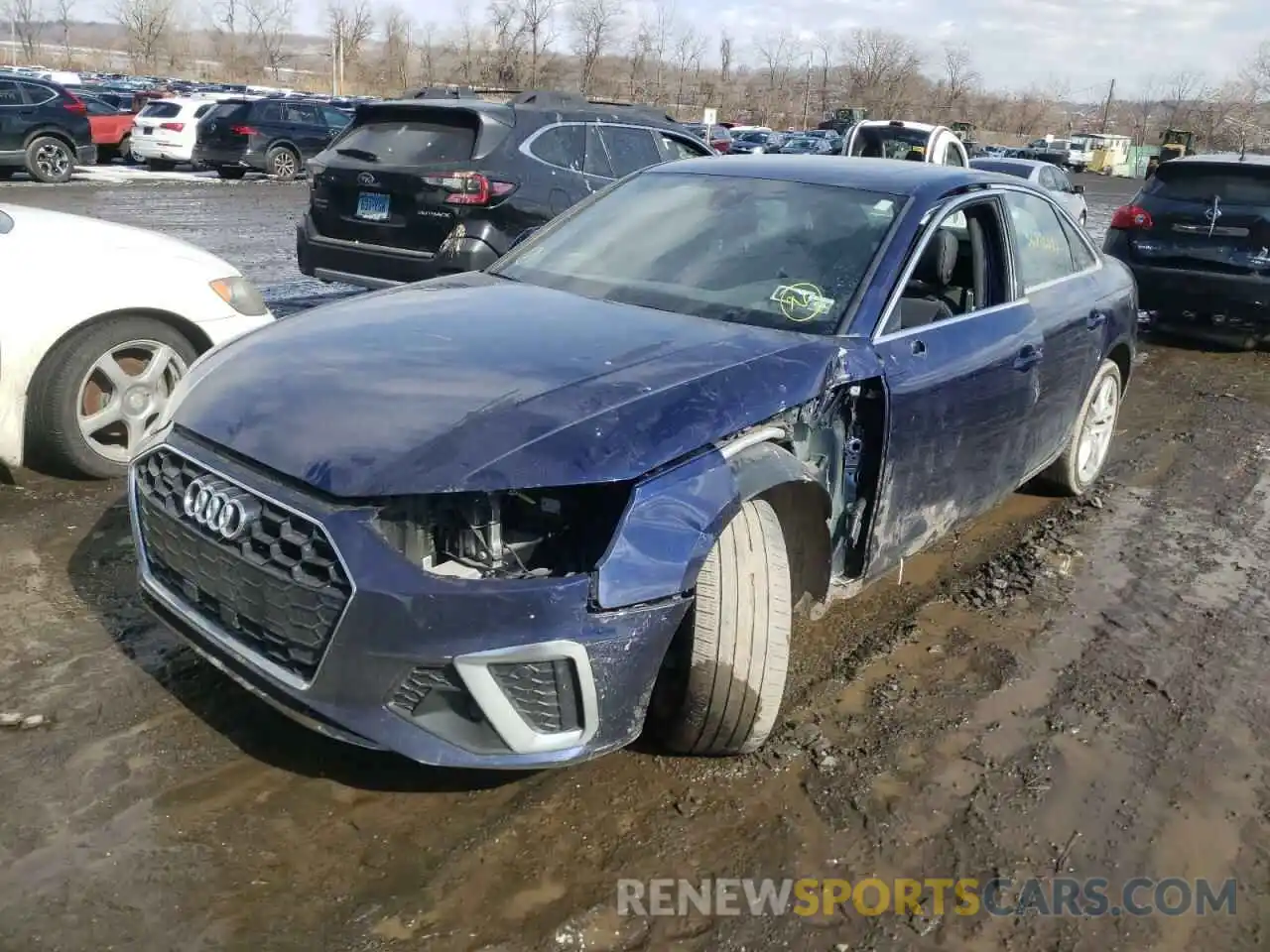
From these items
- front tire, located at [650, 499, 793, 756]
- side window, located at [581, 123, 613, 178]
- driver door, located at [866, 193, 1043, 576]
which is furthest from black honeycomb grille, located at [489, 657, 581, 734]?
side window, located at [581, 123, 613, 178]

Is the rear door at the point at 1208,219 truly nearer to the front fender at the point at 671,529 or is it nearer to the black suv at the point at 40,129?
the front fender at the point at 671,529

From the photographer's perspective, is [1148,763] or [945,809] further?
[1148,763]

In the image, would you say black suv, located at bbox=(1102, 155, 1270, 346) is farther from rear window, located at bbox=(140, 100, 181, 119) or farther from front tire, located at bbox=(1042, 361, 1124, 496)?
rear window, located at bbox=(140, 100, 181, 119)

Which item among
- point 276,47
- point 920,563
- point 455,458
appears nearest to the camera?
point 455,458

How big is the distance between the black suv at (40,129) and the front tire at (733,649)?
18943 mm

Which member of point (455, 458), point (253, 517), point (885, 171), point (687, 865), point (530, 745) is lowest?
point (687, 865)

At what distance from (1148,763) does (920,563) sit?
1514mm

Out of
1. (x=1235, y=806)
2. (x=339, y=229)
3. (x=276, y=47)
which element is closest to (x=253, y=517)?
(x=1235, y=806)

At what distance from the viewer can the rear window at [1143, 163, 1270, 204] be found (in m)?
8.78

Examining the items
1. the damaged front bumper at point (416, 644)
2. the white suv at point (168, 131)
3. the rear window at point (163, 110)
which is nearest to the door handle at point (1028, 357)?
the damaged front bumper at point (416, 644)

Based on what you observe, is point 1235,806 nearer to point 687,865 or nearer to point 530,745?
point 687,865

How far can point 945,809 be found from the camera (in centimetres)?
289

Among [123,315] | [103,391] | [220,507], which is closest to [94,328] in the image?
[123,315]

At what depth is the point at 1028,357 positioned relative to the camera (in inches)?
162
